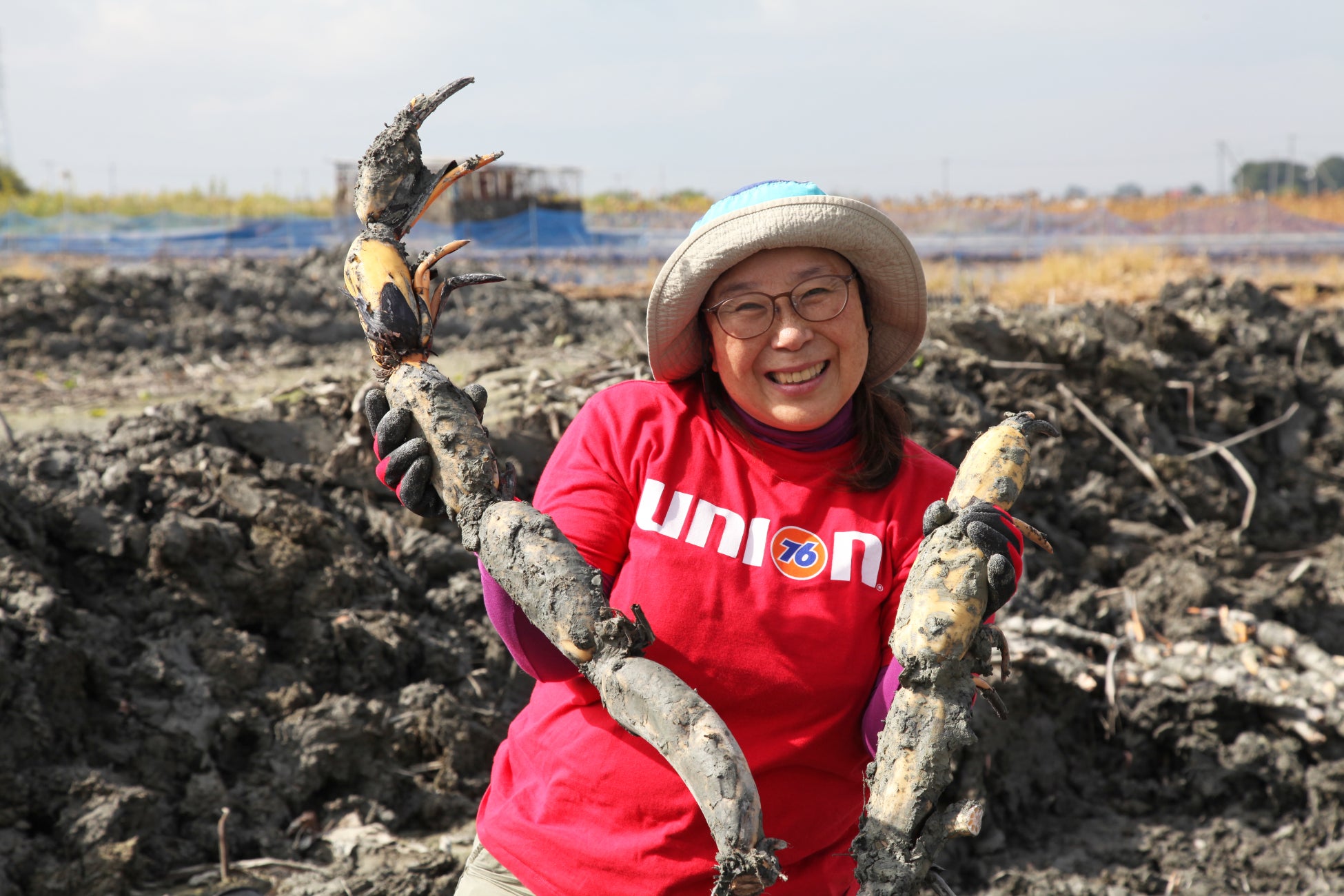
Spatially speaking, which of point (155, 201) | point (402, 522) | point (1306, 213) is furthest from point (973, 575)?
Result: point (155, 201)

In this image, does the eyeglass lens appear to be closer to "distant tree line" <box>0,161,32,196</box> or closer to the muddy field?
the muddy field

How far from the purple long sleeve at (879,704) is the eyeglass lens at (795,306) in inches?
24.0

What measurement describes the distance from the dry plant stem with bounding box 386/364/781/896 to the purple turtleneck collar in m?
0.45

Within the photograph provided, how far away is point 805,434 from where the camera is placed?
1.79 metres

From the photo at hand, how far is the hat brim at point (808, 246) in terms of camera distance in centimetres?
169

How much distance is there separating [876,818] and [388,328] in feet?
3.62

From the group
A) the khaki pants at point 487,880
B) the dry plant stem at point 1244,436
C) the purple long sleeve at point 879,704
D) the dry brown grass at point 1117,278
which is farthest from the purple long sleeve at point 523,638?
the dry brown grass at point 1117,278

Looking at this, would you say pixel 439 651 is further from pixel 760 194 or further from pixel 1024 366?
pixel 1024 366

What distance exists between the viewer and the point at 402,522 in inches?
155

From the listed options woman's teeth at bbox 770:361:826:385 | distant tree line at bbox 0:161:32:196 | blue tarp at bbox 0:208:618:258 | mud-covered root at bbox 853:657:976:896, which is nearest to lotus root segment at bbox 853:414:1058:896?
mud-covered root at bbox 853:657:976:896

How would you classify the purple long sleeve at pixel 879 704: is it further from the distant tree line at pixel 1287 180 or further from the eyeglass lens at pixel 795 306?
the distant tree line at pixel 1287 180

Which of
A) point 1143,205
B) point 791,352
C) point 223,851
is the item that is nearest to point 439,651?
point 223,851

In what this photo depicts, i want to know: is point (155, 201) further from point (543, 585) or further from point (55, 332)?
point (543, 585)

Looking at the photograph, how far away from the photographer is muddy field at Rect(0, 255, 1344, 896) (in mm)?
2898
